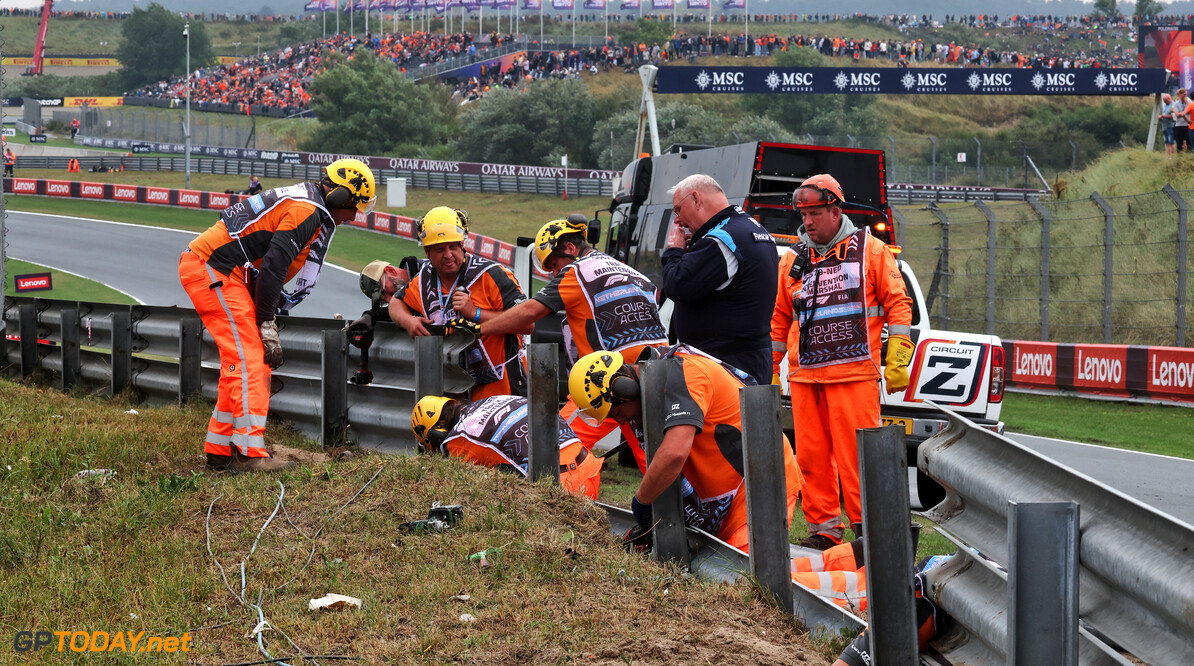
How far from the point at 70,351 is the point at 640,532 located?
726 centimetres

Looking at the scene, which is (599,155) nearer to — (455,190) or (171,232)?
(455,190)

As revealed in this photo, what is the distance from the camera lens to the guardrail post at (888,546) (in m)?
2.95

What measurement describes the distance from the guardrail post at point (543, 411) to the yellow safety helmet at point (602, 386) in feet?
1.46

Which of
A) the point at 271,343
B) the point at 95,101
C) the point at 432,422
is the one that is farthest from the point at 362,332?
the point at 95,101

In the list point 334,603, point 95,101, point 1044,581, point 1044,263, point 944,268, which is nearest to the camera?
point 1044,581

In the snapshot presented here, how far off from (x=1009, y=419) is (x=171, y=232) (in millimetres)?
32813

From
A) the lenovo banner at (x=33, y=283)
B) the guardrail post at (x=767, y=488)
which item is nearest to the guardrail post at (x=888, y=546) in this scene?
the guardrail post at (x=767, y=488)

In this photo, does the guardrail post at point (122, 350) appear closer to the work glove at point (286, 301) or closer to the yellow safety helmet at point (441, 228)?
the work glove at point (286, 301)

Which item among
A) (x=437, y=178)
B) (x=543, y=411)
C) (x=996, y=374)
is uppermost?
(x=437, y=178)

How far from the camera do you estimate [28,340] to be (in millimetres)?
10867

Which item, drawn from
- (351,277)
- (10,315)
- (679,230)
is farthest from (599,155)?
(679,230)

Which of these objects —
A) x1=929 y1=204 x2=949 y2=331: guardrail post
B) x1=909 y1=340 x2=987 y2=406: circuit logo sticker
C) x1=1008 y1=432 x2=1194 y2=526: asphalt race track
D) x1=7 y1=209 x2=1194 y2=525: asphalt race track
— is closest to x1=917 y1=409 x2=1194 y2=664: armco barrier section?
x1=909 y1=340 x2=987 y2=406: circuit logo sticker

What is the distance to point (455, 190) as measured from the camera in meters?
53.8

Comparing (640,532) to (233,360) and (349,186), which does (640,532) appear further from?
(349,186)
